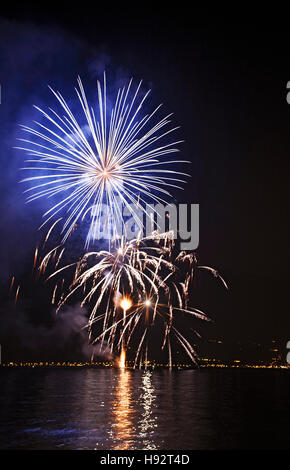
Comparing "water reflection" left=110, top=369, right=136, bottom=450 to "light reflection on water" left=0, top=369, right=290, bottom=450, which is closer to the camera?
"water reflection" left=110, top=369, right=136, bottom=450

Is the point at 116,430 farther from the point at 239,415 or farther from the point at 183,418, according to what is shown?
the point at 239,415

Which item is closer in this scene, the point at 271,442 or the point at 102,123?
the point at 271,442

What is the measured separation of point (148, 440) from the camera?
71.5ft

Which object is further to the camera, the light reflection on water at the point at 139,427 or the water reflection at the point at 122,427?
the light reflection on water at the point at 139,427

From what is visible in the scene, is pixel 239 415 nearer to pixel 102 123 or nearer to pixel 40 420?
pixel 40 420
